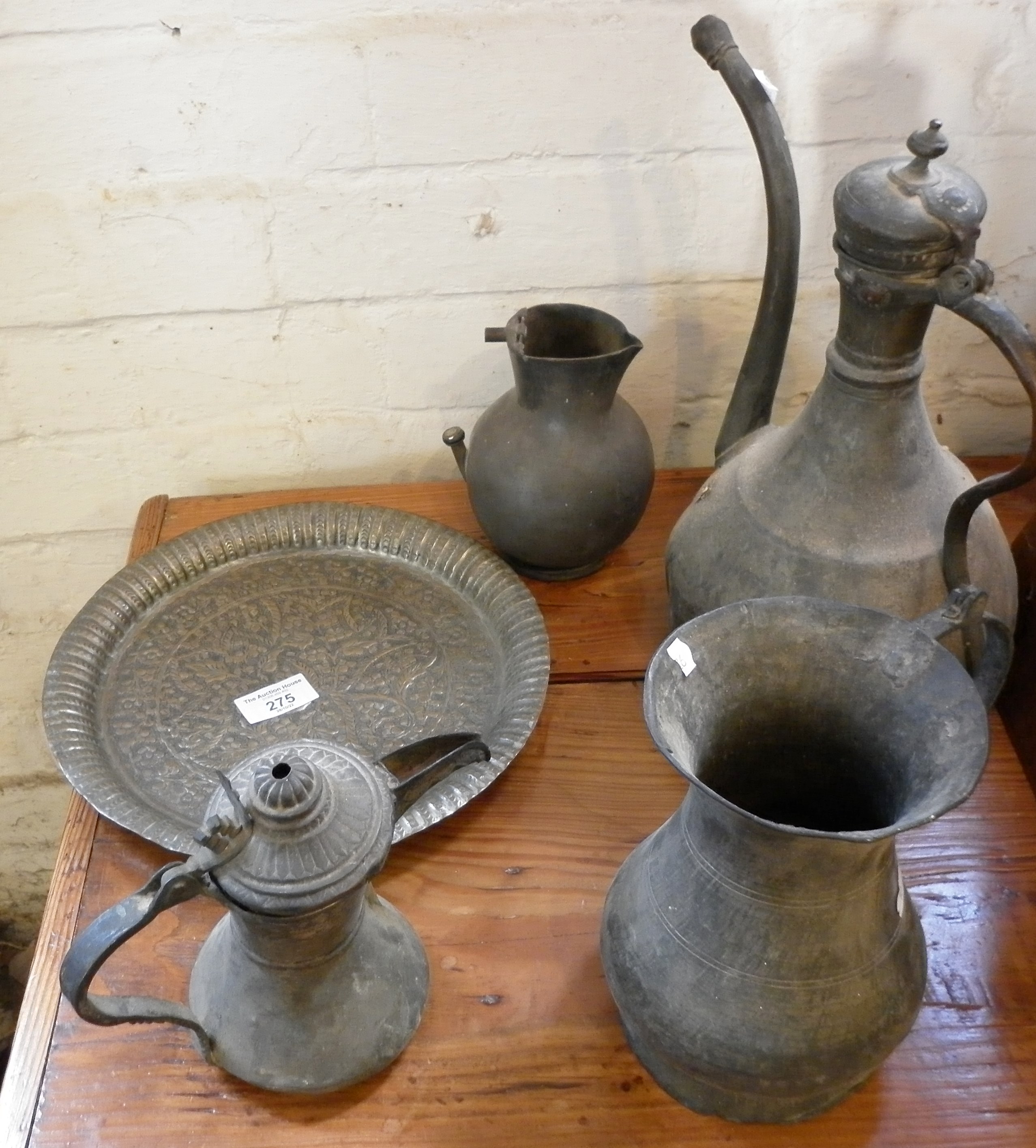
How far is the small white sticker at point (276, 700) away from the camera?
890mm

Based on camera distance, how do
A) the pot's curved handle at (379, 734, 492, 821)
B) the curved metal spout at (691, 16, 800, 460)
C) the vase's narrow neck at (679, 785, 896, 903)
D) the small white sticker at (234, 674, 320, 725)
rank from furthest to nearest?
the small white sticker at (234, 674, 320, 725)
the curved metal spout at (691, 16, 800, 460)
the pot's curved handle at (379, 734, 492, 821)
the vase's narrow neck at (679, 785, 896, 903)

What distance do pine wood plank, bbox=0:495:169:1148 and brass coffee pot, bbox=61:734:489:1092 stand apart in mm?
103

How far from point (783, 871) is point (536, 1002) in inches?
9.2

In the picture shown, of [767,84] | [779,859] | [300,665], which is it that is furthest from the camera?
[300,665]

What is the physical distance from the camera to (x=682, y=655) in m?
0.61

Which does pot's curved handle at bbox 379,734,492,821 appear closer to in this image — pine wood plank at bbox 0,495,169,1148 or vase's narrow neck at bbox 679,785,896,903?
vase's narrow neck at bbox 679,785,896,903

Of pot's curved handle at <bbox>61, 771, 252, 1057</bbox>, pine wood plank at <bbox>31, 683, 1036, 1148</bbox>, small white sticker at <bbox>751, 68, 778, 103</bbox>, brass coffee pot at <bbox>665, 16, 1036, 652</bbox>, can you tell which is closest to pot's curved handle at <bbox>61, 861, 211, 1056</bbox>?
pot's curved handle at <bbox>61, 771, 252, 1057</bbox>

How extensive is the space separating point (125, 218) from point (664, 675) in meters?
0.67

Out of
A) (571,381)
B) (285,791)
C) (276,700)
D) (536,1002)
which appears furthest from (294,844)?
(571,381)

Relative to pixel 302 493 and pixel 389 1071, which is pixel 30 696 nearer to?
pixel 302 493

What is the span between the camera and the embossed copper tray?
32.8 inches

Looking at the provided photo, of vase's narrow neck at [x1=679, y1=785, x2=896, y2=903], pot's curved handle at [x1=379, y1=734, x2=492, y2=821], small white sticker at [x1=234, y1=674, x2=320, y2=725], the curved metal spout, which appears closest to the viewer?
vase's narrow neck at [x1=679, y1=785, x2=896, y2=903]

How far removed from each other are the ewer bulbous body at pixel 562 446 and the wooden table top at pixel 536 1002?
151 millimetres

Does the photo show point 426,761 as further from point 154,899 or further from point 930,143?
point 930,143
